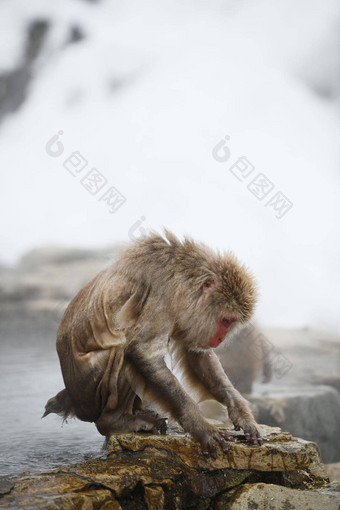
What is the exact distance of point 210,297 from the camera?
9.88 feet

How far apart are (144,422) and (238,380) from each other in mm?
2651

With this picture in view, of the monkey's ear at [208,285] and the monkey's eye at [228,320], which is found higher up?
the monkey's ear at [208,285]

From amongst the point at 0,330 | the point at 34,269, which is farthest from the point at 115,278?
the point at 34,269

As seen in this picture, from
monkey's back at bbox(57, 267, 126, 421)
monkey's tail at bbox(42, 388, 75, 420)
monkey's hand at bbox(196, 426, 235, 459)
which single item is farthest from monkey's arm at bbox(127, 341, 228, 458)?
monkey's tail at bbox(42, 388, 75, 420)

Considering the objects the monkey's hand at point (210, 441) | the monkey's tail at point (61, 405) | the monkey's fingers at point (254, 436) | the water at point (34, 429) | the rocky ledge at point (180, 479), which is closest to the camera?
the rocky ledge at point (180, 479)

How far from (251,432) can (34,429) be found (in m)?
1.52

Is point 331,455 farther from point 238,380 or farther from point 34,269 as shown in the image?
point 34,269

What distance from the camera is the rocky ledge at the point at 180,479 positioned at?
7.56 feet

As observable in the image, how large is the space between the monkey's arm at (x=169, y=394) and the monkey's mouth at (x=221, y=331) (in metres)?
0.30

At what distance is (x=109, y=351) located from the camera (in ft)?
9.52

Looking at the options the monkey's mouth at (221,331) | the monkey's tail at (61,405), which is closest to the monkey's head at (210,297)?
the monkey's mouth at (221,331)

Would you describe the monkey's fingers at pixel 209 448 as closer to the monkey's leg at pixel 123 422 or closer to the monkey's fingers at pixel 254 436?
the monkey's fingers at pixel 254 436

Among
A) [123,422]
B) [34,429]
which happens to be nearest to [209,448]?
Result: [123,422]

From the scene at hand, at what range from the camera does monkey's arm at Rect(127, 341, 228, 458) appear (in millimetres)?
2789
